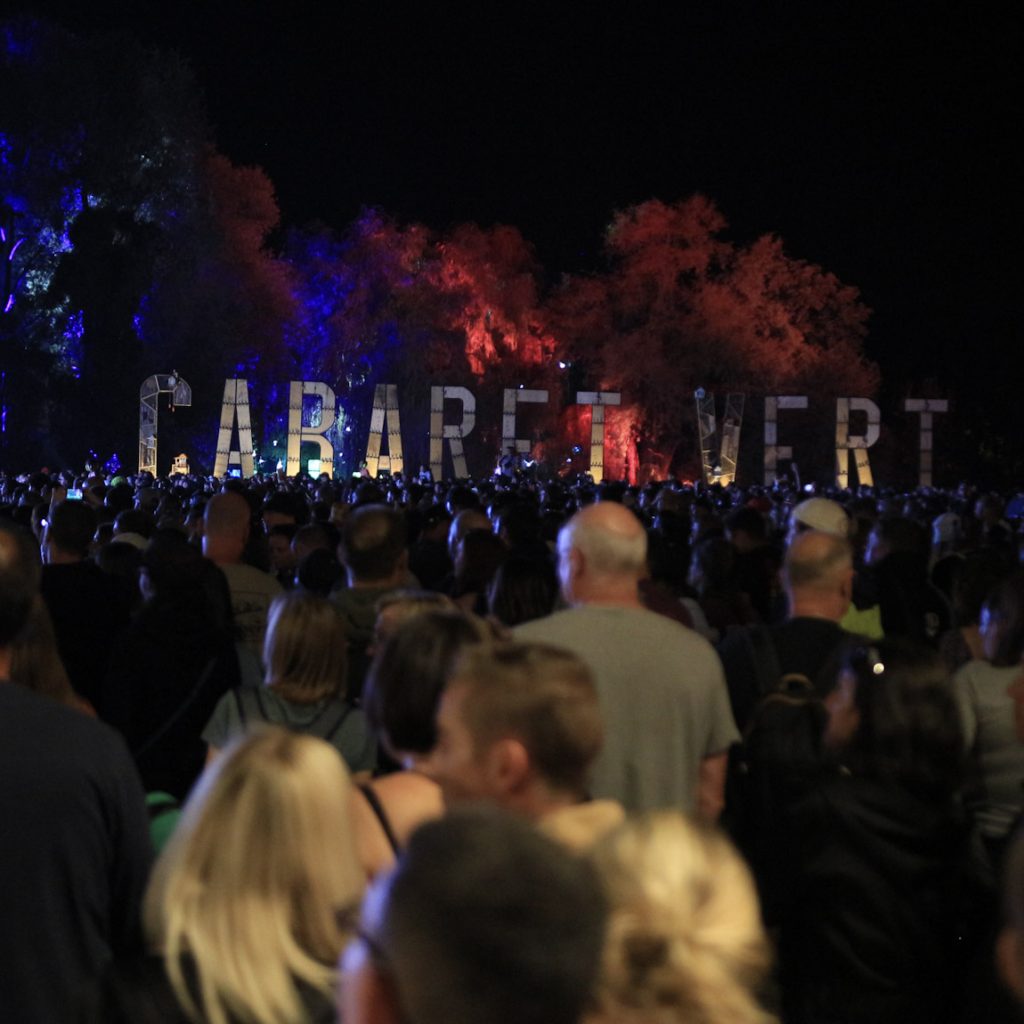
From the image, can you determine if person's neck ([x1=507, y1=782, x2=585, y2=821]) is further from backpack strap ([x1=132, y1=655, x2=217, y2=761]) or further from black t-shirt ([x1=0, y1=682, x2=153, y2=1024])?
backpack strap ([x1=132, y1=655, x2=217, y2=761])

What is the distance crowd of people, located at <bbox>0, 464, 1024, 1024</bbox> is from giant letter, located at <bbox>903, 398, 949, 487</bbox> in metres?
38.8

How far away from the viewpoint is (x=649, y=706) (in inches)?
183

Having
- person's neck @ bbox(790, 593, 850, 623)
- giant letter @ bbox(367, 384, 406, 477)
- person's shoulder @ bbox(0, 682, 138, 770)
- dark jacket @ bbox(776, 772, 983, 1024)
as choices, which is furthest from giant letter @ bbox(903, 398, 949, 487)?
person's shoulder @ bbox(0, 682, 138, 770)

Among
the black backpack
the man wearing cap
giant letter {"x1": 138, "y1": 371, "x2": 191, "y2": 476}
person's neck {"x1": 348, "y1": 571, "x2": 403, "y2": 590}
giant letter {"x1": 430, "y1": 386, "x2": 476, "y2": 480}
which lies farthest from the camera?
giant letter {"x1": 430, "y1": 386, "x2": 476, "y2": 480}

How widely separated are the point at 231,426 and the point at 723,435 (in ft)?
51.0

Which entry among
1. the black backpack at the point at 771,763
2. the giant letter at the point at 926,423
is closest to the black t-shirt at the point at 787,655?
the black backpack at the point at 771,763

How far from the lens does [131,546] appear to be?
7.90 m

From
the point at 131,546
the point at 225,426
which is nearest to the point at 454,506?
the point at 131,546

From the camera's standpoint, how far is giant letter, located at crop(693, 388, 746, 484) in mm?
49156

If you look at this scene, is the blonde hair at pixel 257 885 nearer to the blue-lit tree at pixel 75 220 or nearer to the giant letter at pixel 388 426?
the blue-lit tree at pixel 75 220

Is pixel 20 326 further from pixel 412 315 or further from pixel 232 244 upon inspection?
pixel 412 315

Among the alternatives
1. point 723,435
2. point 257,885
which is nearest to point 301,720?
point 257,885

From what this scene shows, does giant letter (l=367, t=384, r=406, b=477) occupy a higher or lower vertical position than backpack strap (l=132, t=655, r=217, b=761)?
higher

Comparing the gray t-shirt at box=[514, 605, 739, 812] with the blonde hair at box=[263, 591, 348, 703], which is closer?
the gray t-shirt at box=[514, 605, 739, 812]
